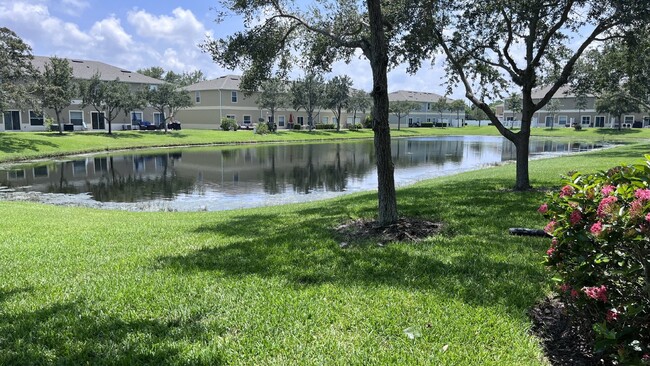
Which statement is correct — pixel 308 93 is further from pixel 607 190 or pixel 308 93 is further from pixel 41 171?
pixel 607 190

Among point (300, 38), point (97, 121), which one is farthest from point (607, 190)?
point (97, 121)

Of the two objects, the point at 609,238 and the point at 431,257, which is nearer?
the point at 609,238

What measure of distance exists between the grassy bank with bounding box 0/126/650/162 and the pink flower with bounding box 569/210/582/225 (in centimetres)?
3604

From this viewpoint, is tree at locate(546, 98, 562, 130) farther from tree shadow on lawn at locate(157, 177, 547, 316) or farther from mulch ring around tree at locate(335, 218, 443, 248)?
tree shadow on lawn at locate(157, 177, 547, 316)

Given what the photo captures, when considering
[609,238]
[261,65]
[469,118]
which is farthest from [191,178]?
[469,118]

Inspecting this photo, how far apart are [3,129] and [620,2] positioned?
54.5 meters

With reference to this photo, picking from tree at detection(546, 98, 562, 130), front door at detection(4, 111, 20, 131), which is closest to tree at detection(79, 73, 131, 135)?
front door at detection(4, 111, 20, 131)

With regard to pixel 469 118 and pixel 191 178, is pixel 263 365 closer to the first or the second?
pixel 191 178

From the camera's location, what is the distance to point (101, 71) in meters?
57.8

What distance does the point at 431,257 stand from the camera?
5.79 meters

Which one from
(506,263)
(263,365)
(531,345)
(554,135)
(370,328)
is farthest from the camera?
(554,135)

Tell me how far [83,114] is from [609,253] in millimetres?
59818

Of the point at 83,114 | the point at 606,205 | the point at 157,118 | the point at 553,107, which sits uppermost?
the point at 553,107

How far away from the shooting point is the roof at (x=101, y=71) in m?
54.2
